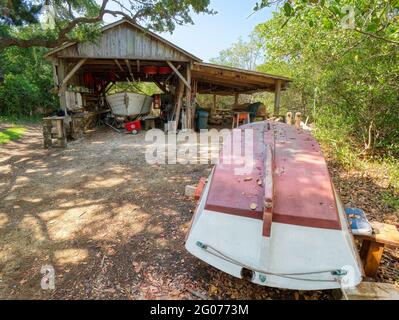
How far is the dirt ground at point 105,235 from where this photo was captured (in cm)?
224

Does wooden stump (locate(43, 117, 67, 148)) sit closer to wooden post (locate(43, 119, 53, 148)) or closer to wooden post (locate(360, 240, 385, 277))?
wooden post (locate(43, 119, 53, 148))

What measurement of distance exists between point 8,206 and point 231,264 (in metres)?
3.64

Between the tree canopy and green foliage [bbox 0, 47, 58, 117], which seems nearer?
the tree canopy

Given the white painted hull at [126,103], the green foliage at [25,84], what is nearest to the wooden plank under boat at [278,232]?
the white painted hull at [126,103]

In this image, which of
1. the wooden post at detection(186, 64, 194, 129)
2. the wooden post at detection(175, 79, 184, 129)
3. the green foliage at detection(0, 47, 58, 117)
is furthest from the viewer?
the green foliage at detection(0, 47, 58, 117)

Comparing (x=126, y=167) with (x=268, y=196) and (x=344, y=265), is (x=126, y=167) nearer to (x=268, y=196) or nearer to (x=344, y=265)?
(x=268, y=196)

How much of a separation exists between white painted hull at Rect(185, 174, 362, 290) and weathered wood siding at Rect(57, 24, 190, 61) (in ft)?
28.5

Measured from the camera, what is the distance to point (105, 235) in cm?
305

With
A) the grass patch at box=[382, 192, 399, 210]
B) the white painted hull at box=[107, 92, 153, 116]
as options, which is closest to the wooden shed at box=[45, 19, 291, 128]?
the white painted hull at box=[107, 92, 153, 116]

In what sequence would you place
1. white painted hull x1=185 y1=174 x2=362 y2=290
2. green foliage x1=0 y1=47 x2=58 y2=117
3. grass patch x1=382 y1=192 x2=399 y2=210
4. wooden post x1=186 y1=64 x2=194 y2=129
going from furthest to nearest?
green foliage x1=0 y1=47 x2=58 y2=117, wooden post x1=186 y1=64 x2=194 y2=129, grass patch x1=382 y1=192 x2=399 y2=210, white painted hull x1=185 y1=174 x2=362 y2=290

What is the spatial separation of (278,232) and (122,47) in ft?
29.9

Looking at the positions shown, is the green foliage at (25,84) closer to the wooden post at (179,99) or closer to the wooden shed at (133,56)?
the wooden shed at (133,56)

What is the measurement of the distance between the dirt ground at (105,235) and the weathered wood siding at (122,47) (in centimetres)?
492

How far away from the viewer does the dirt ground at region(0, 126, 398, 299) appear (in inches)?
88.2
